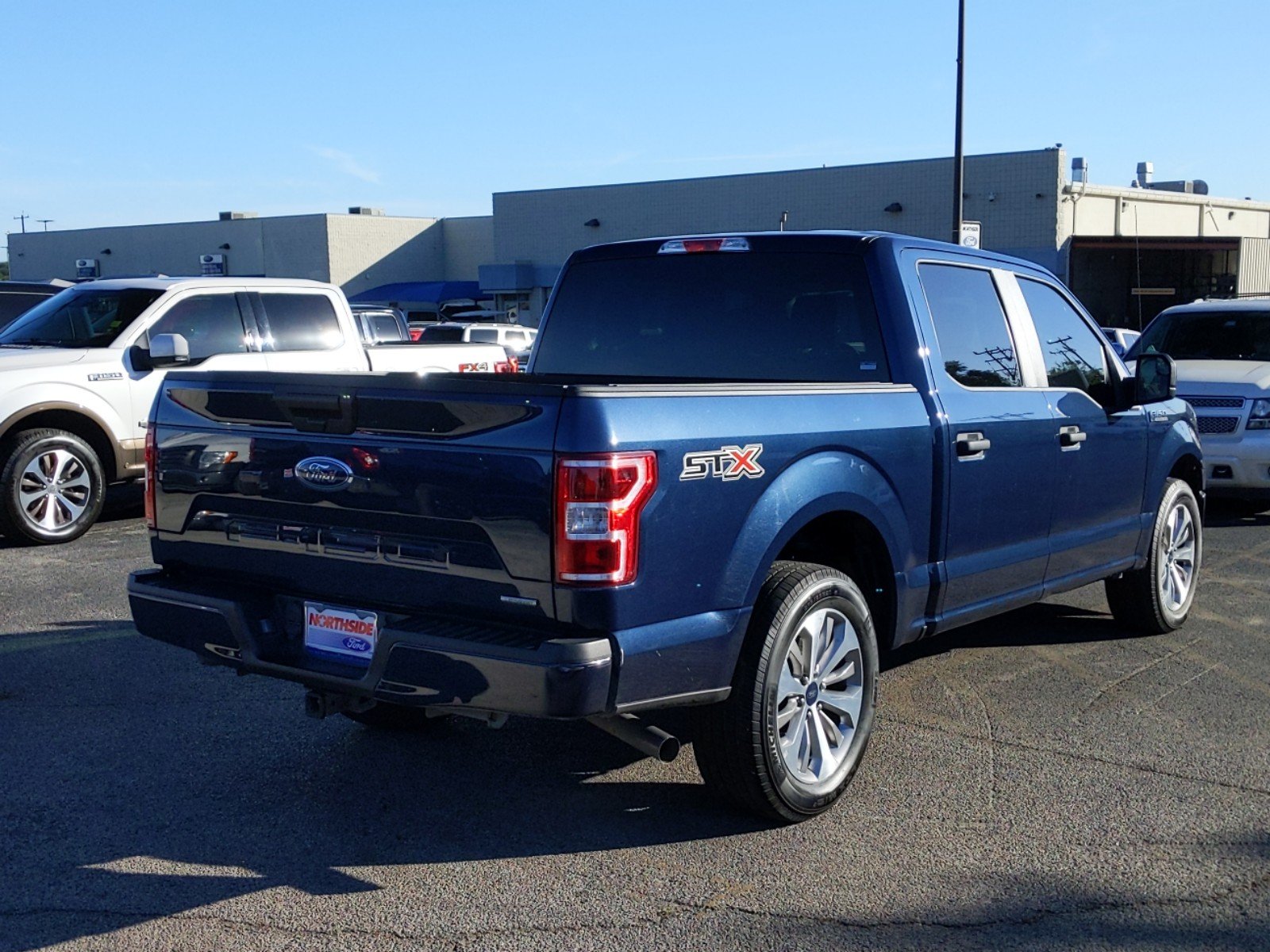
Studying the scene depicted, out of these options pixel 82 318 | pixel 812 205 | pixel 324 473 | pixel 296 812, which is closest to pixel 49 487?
pixel 82 318

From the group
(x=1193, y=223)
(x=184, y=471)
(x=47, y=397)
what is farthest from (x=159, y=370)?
(x=1193, y=223)

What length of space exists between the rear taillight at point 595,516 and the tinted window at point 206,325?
7.70m

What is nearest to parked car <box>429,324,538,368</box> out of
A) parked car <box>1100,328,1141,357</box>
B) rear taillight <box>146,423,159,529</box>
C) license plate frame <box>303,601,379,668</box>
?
parked car <box>1100,328,1141,357</box>

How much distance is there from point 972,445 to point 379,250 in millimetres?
53282

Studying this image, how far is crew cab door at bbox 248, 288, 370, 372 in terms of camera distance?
Answer: 36.9ft

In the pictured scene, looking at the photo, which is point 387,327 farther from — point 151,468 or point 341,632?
point 341,632

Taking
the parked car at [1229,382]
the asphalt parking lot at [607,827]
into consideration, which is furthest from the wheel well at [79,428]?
the parked car at [1229,382]

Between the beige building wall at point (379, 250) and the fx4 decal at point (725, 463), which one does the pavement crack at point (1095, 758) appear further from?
the beige building wall at point (379, 250)

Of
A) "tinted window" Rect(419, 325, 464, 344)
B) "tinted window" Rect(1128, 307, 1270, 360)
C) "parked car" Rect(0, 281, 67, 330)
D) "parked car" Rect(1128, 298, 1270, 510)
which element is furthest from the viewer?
"tinted window" Rect(419, 325, 464, 344)

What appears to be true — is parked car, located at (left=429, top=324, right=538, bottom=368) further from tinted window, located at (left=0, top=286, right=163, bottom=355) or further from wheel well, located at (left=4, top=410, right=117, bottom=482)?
wheel well, located at (left=4, top=410, right=117, bottom=482)

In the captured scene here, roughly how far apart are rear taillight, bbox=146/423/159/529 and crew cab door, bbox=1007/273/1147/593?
3.72 m

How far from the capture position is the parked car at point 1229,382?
1111 cm

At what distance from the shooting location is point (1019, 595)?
5.88 meters

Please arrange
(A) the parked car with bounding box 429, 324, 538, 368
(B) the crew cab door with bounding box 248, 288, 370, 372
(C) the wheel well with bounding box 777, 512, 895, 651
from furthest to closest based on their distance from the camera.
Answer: (A) the parked car with bounding box 429, 324, 538, 368, (B) the crew cab door with bounding box 248, 288, 370, 372, (C) the wheel well with bounding box 777, 512, 895, 651
